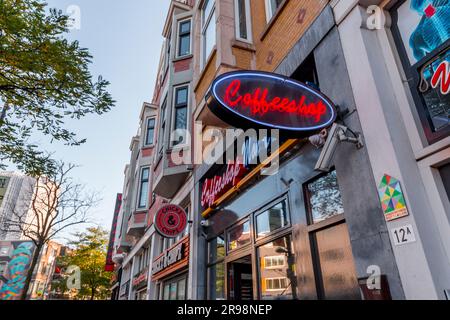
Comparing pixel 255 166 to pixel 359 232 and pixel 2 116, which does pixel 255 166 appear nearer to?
pixel 359 232

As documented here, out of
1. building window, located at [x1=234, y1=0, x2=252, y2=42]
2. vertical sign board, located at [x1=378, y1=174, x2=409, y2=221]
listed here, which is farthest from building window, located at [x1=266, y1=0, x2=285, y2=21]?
vertical sign board, located at [x1=378, y1=174, x2=409, y2=221]

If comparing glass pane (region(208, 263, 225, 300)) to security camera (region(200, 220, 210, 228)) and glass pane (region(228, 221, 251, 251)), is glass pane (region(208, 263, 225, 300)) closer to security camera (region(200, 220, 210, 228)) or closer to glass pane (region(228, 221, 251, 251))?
glass pane (region(228, 221, 251, 251))

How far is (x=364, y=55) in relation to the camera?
3.64m

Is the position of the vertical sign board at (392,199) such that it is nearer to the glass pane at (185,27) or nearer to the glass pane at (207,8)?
the glass pane at (207,8)

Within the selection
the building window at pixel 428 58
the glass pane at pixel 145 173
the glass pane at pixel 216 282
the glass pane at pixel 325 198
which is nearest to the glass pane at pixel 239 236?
the glass pane at pixel 216 282

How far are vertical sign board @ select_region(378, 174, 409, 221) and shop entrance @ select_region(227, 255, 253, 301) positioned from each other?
154 inches

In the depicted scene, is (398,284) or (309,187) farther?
(309,187)

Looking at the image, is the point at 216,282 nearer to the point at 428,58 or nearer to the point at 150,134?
the point at 428,58

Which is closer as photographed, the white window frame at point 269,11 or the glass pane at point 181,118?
the white window frame at point 269,11

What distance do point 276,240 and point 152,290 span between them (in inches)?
367

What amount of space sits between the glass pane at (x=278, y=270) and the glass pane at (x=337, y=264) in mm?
666

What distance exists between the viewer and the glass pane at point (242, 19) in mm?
7722

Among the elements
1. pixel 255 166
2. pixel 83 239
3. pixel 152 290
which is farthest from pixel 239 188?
pixel 83 239

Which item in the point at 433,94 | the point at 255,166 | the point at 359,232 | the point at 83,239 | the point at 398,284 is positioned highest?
the point at 83,239
